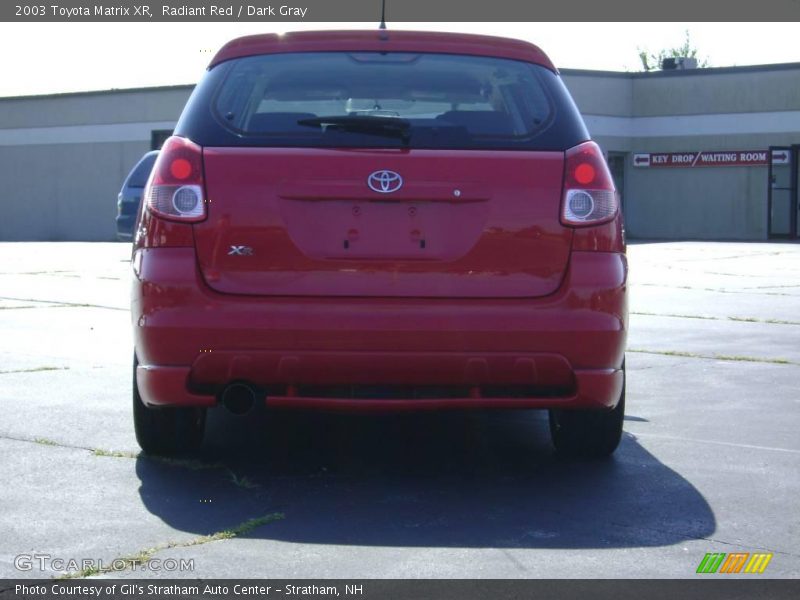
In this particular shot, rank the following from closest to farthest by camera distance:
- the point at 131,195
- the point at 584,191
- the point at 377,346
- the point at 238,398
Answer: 1. the point at 377,346
2. the point at 238,398
3. the point at 584,191
4. the point at 131,195

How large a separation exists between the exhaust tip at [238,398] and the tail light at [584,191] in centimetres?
124

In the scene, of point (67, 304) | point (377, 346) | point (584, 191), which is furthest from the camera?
point (67, 304)

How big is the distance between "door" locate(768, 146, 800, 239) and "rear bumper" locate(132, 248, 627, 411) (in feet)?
117

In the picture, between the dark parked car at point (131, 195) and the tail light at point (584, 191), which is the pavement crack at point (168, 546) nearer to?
the tail light at point (584, 191)

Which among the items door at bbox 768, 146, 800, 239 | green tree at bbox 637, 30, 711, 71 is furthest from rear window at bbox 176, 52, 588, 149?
green tree at bbox 637, 30, 711, 71

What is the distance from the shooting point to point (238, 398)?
4582 mm

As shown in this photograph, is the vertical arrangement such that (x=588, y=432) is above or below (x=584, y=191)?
below

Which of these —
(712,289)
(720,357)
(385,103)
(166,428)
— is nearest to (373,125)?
(385,103)

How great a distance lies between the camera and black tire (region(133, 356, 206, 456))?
5.12 m

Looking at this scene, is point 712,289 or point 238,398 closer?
point 238,398

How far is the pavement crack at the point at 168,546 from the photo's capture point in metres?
3.62

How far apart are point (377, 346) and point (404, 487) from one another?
612 millimetres

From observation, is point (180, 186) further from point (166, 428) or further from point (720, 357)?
point (720, 357)
